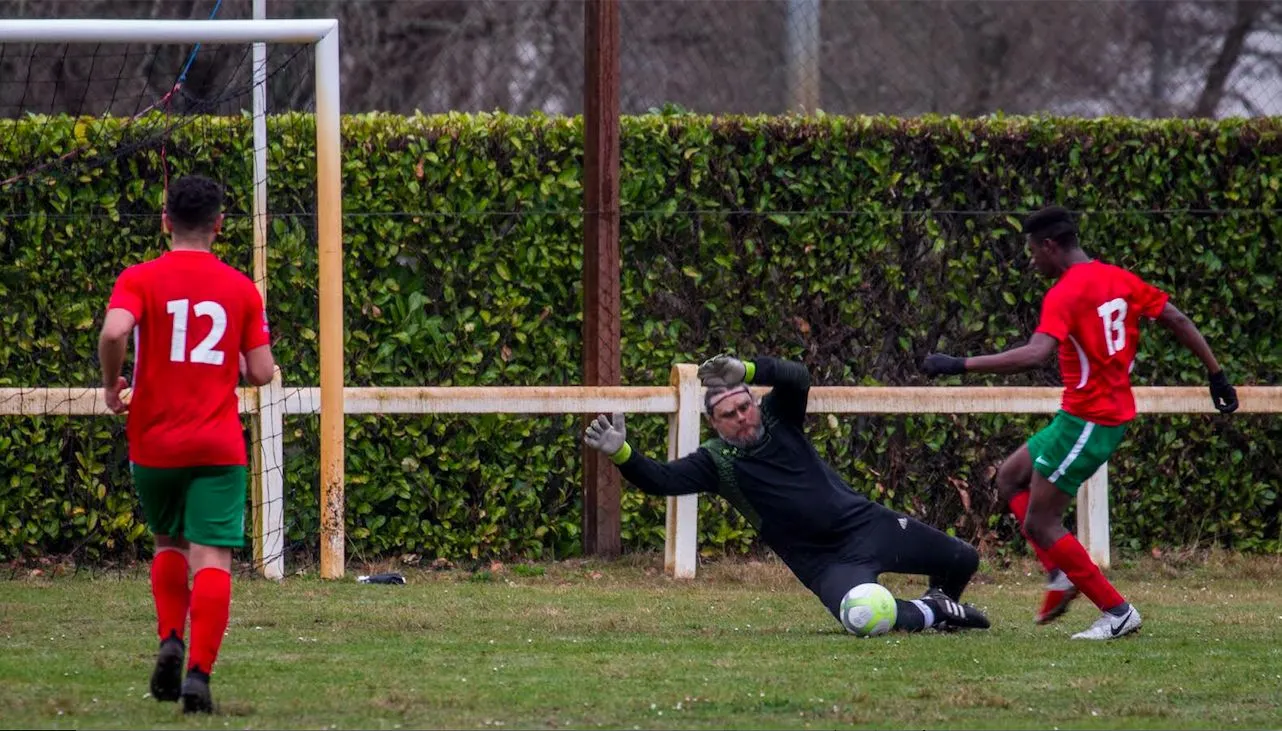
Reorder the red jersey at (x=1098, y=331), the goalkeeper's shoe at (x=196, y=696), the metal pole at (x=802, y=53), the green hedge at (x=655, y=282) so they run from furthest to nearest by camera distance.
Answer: the metal pole at (x=802, y=53) < the green hedge at (x=655, y=282) < the red jersey at (x=1098, y=331) < the goalkeeper's shoe at (x=196, y=696)

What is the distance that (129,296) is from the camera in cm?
529

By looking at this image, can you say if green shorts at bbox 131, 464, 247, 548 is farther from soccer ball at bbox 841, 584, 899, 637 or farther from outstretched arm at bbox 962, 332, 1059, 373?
outstretched arm at bbox 962, 332, 1059, 373

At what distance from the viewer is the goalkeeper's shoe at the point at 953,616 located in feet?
24.4

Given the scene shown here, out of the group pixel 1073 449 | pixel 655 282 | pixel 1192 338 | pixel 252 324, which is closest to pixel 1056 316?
pixel 1073 449

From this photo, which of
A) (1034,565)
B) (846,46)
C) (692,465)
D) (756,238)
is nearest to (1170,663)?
(692,465)

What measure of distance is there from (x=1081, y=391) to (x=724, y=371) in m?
1.50

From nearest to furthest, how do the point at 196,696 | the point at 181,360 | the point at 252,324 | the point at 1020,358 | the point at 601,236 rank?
the point at 196,696, the point at 181,360, the point at 252,324, the point at 1020,358, the point at 601,236

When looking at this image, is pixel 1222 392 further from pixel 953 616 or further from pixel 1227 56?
pixel 1227 56

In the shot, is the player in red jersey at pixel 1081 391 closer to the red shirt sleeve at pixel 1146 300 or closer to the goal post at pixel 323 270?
the red shirt sleeve at pixel 1146 300

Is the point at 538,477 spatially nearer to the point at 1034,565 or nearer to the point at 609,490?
the point at 609,490

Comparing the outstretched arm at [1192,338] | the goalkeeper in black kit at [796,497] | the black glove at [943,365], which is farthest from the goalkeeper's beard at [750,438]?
the outstretched arm at [1192,338]

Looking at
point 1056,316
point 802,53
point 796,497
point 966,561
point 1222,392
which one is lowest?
point 966,561

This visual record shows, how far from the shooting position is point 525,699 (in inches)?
217

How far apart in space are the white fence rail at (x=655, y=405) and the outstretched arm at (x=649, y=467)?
1895 mm
